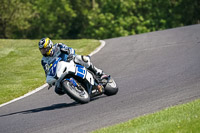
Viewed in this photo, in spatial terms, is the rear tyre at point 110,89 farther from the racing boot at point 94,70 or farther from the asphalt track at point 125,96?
the racing boot at point 94,70

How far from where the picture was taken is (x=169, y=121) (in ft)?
23.1

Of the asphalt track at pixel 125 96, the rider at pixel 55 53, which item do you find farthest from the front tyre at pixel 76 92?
the rider at pixel 55 53

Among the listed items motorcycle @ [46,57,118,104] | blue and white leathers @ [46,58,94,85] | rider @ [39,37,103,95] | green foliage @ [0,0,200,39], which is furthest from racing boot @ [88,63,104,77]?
green foliage @ [0,0,200,39]

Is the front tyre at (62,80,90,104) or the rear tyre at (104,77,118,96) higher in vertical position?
the front tyre at (62,80,90,104)

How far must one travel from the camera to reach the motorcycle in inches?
377

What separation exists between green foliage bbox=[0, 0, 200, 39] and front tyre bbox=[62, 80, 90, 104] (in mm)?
33614

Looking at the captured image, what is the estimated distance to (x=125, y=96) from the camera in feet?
33.7

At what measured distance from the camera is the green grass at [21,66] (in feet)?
47.0

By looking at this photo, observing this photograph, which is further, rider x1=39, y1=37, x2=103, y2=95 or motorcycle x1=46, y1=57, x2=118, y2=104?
rider x1=39, y1=37, x2=103, y2=95

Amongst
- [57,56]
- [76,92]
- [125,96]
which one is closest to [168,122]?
[76,92]

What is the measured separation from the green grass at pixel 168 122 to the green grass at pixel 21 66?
632 centimetres

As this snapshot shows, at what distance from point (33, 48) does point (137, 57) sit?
24.1 ft

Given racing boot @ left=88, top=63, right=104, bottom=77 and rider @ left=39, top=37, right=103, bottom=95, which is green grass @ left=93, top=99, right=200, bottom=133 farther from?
racing boot @ left=88, top=63, right=104, bottom=77

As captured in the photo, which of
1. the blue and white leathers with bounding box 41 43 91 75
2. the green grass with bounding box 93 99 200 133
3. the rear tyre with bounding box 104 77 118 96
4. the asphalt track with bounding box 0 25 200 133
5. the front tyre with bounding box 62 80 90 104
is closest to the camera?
the green grass with bounding box 93 99 200 133
